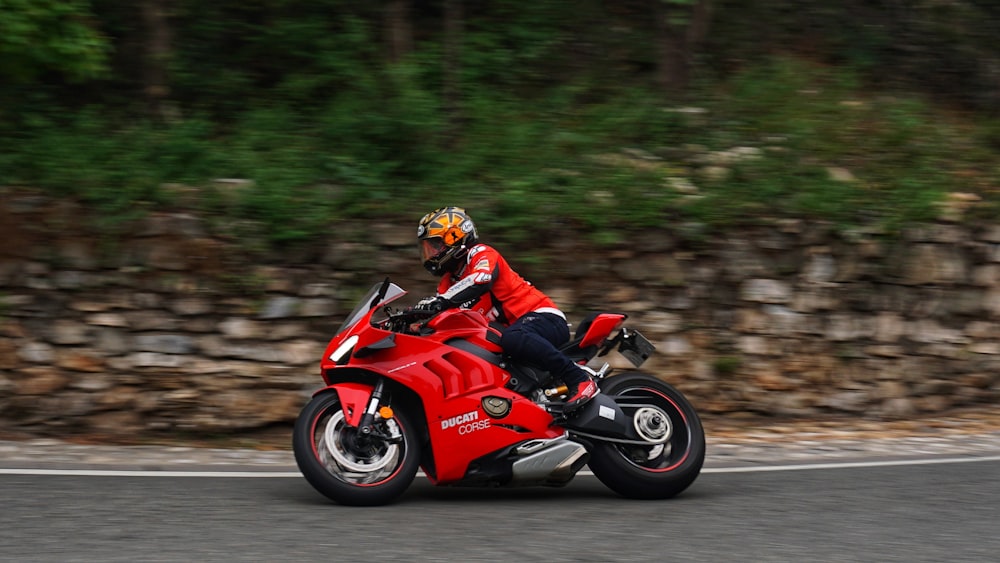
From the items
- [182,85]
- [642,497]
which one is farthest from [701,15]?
[642,497]

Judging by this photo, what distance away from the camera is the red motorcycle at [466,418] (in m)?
6.71

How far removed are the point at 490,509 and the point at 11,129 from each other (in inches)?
277

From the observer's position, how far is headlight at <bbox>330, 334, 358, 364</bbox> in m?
6.82

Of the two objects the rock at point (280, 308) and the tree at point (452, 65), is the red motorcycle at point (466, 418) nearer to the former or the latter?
the rock at point (280, 308)

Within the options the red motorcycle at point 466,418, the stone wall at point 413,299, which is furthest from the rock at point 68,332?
the red motorcycle at point 466,418

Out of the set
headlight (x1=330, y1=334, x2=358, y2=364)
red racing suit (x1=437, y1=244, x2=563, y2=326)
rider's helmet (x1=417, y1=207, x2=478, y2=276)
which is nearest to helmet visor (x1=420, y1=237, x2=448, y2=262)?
rider's helmet (x1=417, y1=207, x2=478, y2=276)

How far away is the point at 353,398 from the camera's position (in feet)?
22.1

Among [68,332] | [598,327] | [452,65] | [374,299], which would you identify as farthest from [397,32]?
[598,327]

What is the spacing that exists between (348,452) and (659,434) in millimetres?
2003

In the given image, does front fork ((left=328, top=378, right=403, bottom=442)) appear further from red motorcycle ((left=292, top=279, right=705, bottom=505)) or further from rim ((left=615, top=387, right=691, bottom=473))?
rim ((left=615, top=387, right=691, bottom=473))

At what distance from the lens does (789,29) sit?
15117 mm

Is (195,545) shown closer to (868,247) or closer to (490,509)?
(490,509)

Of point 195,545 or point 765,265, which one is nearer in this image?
point 195,545

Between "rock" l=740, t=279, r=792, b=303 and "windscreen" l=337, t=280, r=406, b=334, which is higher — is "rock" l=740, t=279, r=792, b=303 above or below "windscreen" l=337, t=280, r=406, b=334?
below
